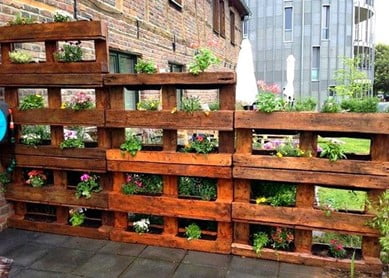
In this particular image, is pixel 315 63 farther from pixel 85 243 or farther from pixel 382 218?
pixel 85 243

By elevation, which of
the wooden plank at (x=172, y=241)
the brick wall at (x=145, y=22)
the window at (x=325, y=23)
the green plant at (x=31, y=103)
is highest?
the window at (x=325, y=23)

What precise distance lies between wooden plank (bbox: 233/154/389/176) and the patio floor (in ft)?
2.62

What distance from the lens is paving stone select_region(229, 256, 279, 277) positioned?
2618 millimetres

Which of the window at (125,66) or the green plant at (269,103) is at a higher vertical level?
the window at (125,66)

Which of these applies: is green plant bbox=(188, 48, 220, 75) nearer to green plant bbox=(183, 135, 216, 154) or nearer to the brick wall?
green plant bbox=(183, 135, 216, 154)

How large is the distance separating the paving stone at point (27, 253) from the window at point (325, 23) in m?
24.1

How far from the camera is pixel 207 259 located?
2.85 metres

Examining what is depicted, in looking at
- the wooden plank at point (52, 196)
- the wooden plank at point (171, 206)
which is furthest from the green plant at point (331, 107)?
the wooden plank at point (52, 196)

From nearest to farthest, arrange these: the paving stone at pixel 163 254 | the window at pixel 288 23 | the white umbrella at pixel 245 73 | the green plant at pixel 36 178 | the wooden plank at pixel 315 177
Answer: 1. the wooden plank at pixel 315 177
2. the paving stone at pixel 163 254
3. the green plant at pixel 36 178
4. the white umbrella at pixel 245 73
5. the window at pixel 288 23

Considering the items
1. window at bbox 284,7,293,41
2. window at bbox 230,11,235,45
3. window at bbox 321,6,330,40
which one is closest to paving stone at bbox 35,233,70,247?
window at bbox 230,11,235,45

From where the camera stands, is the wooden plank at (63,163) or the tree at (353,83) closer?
the wooden plank at (63,163)

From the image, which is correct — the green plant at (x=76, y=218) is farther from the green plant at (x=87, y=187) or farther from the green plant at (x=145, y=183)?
the green plant at (x=145, y=183)

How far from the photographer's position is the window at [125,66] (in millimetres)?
5402

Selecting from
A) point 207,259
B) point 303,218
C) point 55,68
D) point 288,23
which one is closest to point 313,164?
point 303,218
